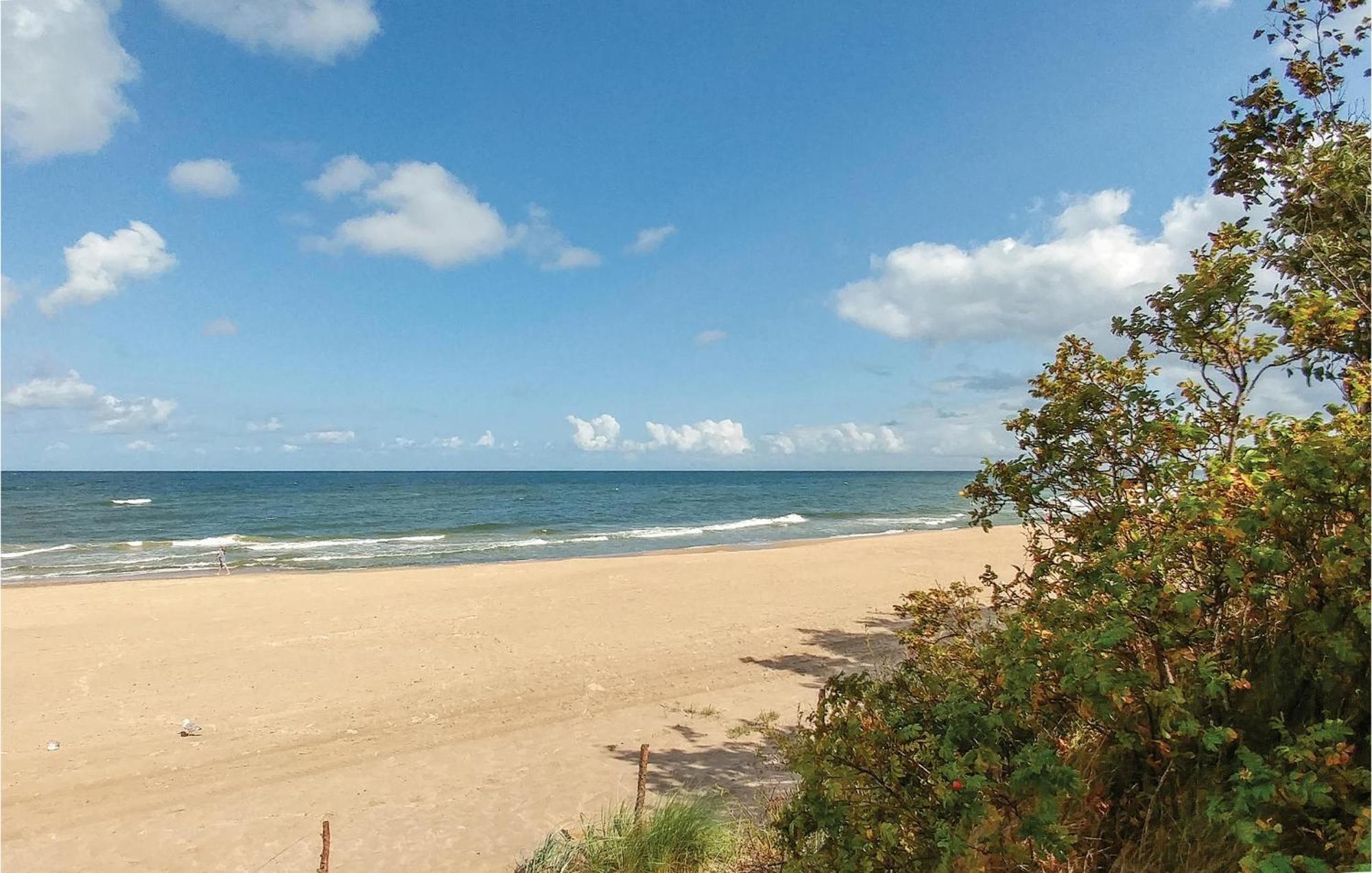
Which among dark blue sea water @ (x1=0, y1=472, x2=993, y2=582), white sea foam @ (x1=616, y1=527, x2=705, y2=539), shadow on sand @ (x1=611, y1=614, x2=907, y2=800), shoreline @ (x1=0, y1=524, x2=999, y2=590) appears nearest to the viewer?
shadow on sand @ (x1=611, y1=614, x2=907, y2=800)

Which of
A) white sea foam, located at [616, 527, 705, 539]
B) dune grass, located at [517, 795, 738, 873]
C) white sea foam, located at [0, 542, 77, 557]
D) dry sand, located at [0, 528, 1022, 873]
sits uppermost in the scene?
dune grass, located at [517, 795, 738, 873]

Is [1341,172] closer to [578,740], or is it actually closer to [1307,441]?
[1307,441]

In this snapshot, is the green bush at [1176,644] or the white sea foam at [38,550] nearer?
the green bush at [1176,644]

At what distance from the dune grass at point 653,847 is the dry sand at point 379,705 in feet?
4.10

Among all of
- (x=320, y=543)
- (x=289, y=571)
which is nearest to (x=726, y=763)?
(x=289, y=571)

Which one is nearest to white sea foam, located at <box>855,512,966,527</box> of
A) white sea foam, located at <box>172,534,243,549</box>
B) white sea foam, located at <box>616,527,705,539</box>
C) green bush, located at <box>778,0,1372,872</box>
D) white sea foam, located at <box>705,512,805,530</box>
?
white sea foam, located at <box>705,512,805,530</box>

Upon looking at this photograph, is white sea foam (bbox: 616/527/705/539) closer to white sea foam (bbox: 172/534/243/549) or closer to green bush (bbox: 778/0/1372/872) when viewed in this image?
white sea foam (bbox: 172/534/243/549)

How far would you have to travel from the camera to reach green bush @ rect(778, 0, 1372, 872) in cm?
255

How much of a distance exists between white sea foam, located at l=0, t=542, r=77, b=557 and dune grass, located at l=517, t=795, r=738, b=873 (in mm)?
40846

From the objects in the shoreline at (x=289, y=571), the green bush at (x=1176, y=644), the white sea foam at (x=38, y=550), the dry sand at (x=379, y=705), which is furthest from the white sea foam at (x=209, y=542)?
the green bush at (x=1176, y=644)

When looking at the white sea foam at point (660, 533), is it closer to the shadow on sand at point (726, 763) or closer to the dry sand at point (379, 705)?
the dry sand at point (379, 705)

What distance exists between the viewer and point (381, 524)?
4922 centimetres

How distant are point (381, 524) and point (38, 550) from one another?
17872 millimetres

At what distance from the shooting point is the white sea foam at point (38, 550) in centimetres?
3369
